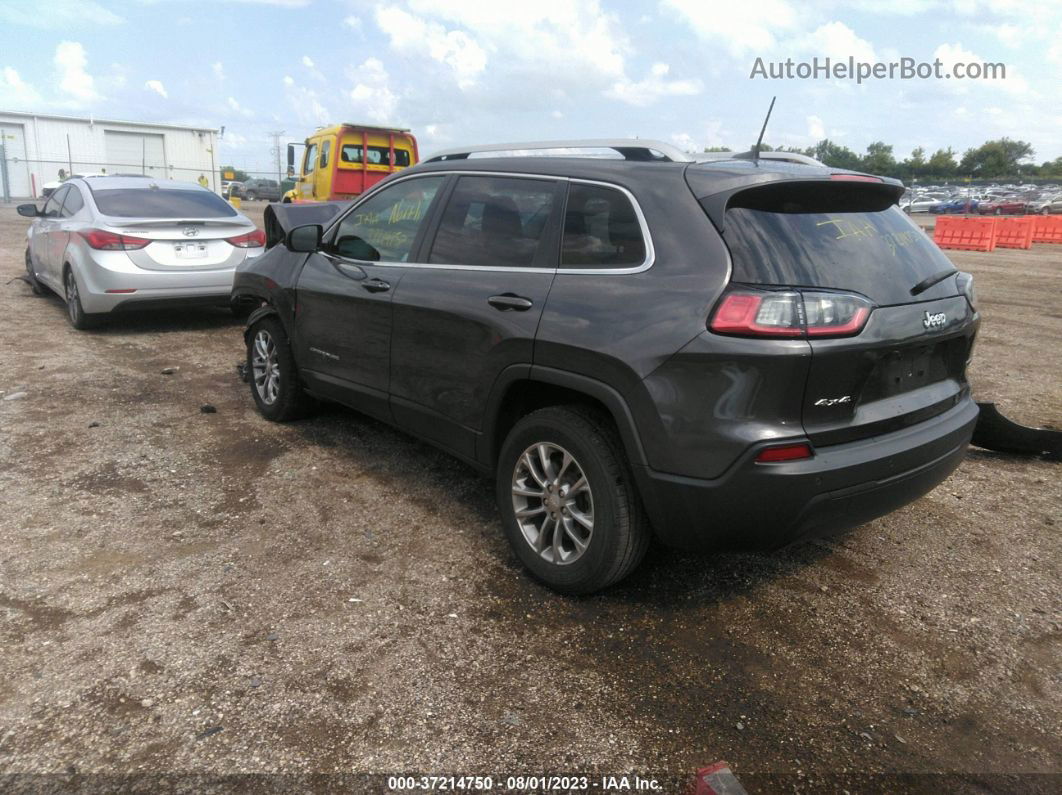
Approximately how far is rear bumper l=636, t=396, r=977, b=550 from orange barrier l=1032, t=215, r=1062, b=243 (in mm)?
27578

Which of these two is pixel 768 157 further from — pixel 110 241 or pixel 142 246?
pixel 110 241

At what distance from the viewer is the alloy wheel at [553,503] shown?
3.18 meters

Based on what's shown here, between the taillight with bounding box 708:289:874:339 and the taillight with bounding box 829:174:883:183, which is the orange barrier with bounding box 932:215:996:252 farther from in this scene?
the taillight with bounding box 708:289:874:339

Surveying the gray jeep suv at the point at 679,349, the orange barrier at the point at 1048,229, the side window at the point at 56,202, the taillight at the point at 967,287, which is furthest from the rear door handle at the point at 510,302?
the orange barrier at the point at 1048,229

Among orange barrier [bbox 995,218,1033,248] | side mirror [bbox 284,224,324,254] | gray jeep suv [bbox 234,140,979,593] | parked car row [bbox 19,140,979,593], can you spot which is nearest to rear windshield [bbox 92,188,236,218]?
side mirror [bbox 284,224,324,254]

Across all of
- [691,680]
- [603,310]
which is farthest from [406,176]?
[691,680]

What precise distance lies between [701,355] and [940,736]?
4.69 ft

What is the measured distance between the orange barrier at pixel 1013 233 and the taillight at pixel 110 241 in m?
22.8

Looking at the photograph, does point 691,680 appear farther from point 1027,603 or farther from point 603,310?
point 1027,603

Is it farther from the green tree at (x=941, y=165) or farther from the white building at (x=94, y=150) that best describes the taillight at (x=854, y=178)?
the green tree at (x=941, y=165)

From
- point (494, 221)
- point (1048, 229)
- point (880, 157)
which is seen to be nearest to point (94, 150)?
point (1048, 229)

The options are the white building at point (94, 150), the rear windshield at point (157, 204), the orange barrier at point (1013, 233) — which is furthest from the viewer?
the white building at point (94, 150)

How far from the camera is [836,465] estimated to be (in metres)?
2.71

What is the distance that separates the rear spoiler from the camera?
336 inches
